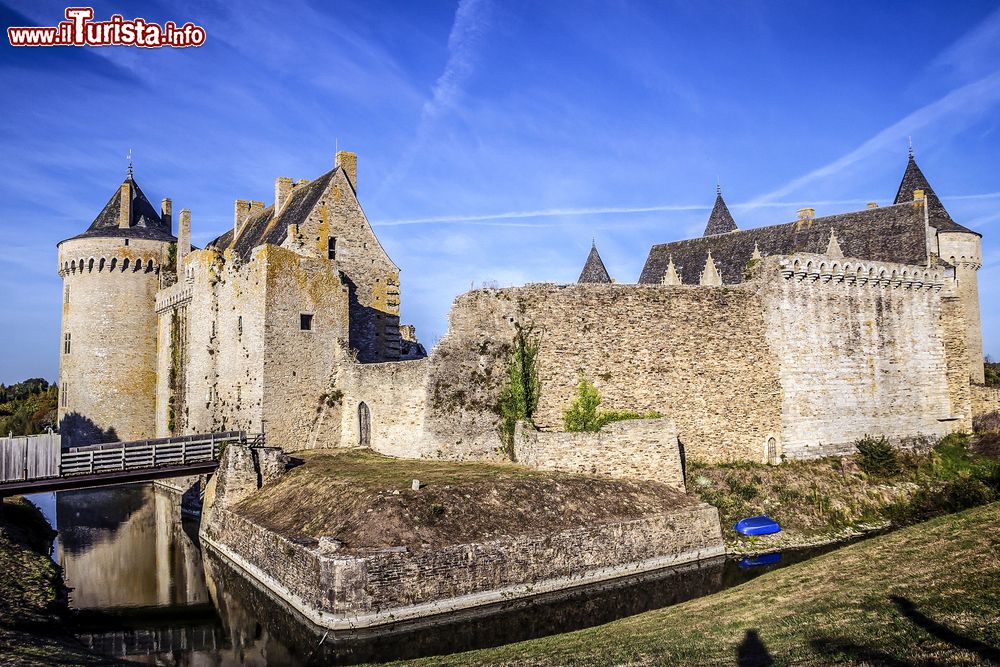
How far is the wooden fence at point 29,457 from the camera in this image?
2062cm

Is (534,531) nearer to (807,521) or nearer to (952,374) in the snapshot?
(807,521)

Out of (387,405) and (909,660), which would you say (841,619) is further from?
(387,405)

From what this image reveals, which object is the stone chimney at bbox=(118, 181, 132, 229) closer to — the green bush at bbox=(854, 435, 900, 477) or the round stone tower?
the round stone tower

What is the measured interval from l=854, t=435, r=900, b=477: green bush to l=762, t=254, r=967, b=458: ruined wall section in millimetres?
599

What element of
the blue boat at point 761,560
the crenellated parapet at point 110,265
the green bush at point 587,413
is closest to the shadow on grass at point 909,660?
the blue boat at point 761,560

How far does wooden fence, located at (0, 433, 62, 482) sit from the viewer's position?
20625 mm

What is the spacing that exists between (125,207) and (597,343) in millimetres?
27844

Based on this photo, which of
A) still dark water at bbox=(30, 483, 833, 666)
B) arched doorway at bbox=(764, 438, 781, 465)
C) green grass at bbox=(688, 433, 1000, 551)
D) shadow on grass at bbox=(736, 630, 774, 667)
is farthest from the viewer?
arched doorway at bbox=(764, 438, 781, 465)

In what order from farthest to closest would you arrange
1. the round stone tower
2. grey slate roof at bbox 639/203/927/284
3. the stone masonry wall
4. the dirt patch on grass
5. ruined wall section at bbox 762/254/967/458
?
the round stone tower
grey slate roof at bbox 639/203/927/284
ruined wall section at bbox 762/254/967/458
the stone masonry wall
the dirt patch on grass

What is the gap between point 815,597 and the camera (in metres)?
13.0

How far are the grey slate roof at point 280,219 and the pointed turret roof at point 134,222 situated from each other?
5.25 m

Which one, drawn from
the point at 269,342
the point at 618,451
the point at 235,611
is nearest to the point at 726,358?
the point at 618,451

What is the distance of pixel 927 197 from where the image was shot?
35500mm

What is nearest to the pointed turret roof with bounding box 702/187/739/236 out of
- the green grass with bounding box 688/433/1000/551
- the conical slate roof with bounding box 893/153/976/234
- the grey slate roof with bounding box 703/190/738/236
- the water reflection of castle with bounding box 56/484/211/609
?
the grey slate roof with bounding box 703/190/738/236
